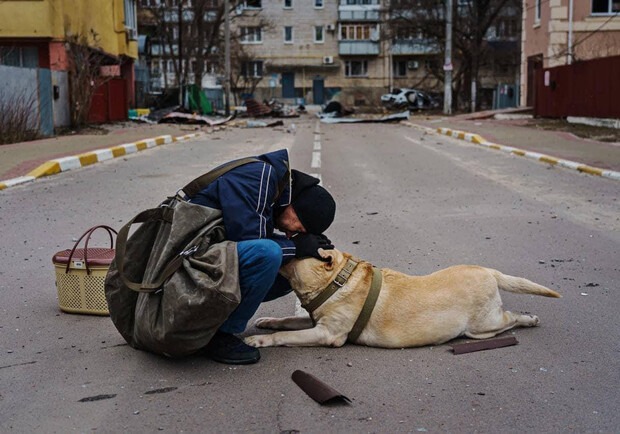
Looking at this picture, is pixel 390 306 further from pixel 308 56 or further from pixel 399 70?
pixel 399 70

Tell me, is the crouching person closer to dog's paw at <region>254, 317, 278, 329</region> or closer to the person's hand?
the person's hand

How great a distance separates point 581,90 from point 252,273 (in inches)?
1019

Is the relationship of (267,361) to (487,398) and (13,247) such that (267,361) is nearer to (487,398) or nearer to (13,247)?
(487,398)

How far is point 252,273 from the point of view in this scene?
3908mm

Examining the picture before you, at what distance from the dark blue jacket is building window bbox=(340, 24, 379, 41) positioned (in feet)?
237

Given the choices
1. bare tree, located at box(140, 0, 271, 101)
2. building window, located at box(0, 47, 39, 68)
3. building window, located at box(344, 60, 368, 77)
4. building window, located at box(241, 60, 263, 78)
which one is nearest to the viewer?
building window, located at box(0, 47, 39, 68)

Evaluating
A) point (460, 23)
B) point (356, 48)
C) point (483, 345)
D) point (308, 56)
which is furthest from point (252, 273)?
point (308, 56)

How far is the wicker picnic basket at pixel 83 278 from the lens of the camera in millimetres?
4852

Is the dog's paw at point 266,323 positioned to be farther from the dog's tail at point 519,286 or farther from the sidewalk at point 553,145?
the sidewalk at point 553,145

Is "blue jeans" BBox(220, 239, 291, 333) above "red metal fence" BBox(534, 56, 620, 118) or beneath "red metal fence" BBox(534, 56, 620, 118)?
beneath

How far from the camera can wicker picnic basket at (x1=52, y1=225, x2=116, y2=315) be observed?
Result: 4.85 m

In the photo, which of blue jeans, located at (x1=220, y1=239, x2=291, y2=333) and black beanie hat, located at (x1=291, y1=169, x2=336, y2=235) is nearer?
blue jeans, located at (x1=220, y1=239, x2=291, y2=333)

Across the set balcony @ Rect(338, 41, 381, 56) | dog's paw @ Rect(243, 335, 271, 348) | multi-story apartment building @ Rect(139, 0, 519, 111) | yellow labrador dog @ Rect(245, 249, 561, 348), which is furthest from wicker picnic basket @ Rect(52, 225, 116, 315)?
balcony @ Rect(338, 41, 381, 56)

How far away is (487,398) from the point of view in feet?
11.9
